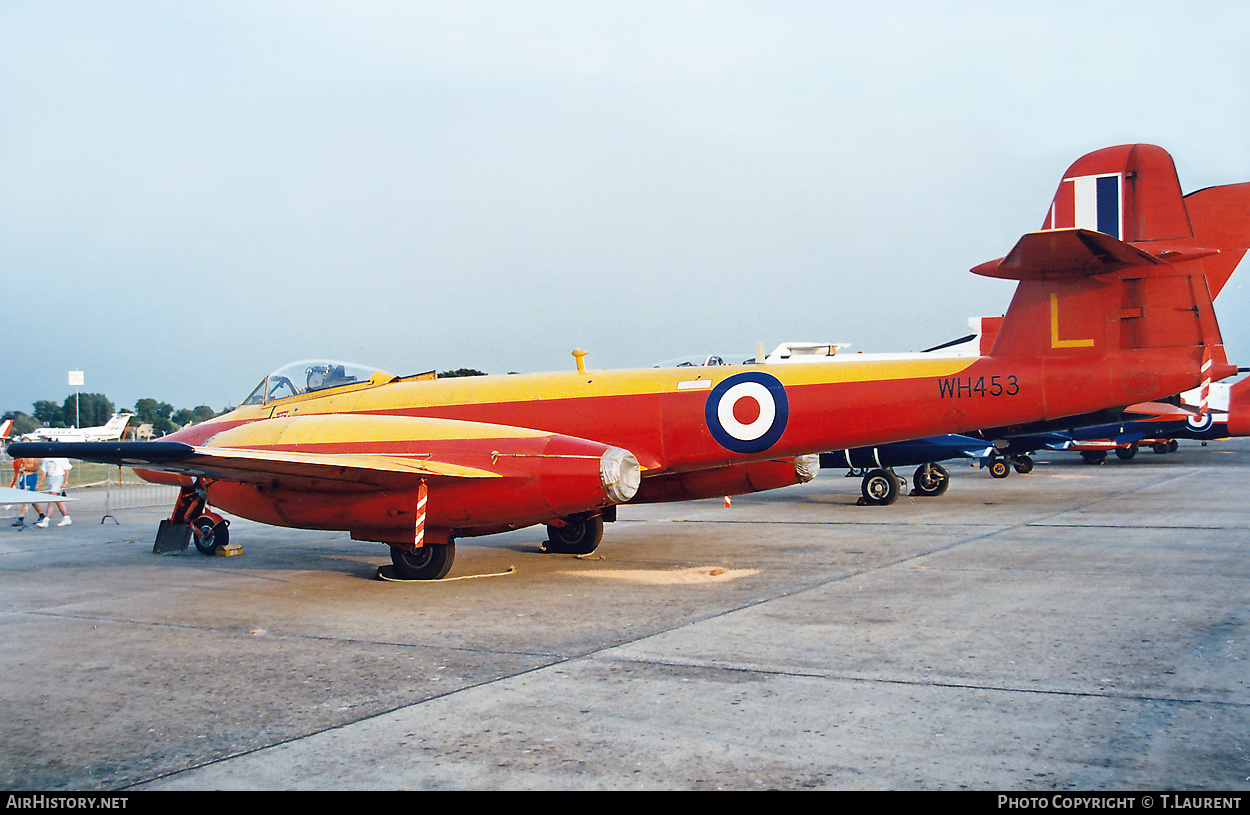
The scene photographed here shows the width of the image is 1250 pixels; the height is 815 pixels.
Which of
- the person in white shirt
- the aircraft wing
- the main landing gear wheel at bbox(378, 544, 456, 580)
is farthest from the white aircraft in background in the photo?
the main landing gear wheel at bbox(378, 544, 456, 580)

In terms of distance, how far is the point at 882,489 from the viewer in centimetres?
1770

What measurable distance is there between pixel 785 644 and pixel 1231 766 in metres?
2.86

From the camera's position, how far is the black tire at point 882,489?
17656mm

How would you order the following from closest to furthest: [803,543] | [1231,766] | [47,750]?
[1231,766]
[47,750]
[803,543]

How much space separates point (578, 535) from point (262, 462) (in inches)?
159

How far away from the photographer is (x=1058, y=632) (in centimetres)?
656

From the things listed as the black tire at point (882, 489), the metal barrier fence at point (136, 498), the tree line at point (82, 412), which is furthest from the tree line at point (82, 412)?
the black tire at point (882, 489)

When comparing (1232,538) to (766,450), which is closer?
(766,450)

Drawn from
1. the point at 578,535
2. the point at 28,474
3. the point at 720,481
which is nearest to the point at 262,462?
the point at 578,535

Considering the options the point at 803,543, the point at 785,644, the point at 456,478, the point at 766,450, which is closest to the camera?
the point at 785,644

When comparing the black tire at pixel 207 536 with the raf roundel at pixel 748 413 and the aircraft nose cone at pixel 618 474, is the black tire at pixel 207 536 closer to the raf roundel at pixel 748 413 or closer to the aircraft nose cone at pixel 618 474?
the aircraft nose cone at pixel 618 474

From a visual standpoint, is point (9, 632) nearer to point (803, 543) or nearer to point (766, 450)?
point (766, 450)

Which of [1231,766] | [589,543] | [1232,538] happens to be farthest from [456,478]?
[1232,538]

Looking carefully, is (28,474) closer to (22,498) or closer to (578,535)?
(22,498)
